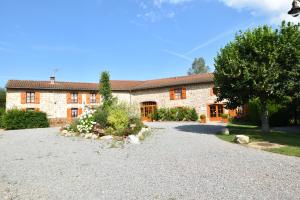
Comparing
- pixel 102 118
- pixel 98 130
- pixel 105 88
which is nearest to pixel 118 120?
pixel 98 130

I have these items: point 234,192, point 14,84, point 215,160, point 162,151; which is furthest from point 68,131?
point 14,84

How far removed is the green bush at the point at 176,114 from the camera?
27125mm

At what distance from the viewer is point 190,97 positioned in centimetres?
2844

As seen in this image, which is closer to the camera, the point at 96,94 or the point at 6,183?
the point at 6,183

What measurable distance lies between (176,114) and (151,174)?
21.5m

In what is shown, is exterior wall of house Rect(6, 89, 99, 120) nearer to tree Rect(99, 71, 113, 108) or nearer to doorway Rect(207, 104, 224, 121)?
tree Rect(99, 71, 113, 108)

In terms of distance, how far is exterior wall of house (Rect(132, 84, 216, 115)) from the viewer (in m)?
27.3

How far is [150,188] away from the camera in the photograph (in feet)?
17.3

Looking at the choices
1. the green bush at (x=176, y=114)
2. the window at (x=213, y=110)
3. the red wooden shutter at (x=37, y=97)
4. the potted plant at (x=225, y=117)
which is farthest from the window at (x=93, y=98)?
the potted plant at (x=225, y=117)

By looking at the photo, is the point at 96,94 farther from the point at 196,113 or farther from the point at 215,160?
the point at 215,160

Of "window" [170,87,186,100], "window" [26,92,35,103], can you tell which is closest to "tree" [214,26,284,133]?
"window" [170,87,186,100]

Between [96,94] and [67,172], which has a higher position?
[96,94]

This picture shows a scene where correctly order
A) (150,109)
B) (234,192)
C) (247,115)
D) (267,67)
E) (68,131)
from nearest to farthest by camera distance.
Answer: (234,192), (267,67), (68,131), (247,115), (150,109)

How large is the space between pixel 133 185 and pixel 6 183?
275 cm
